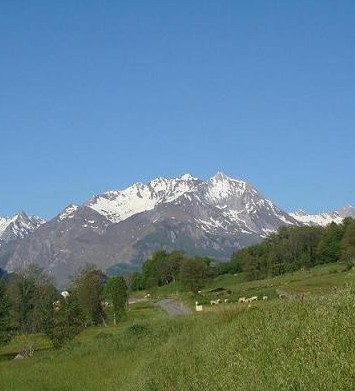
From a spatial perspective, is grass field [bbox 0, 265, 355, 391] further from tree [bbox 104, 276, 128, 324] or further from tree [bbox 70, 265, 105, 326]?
tree [bbox 104, 276, 128, 324]

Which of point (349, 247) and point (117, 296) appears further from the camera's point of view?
point (349, 247)

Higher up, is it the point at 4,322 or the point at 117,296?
the point at 117,296

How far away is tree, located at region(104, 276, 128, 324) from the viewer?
406 feet

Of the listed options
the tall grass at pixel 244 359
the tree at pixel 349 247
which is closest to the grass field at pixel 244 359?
the tall grass at pixel 244 359

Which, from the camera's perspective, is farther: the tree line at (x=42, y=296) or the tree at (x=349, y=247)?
the tree at (x=349, y=247)

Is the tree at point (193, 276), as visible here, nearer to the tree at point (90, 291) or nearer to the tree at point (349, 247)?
the tree at point (349, 247)

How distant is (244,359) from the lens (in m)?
18.2

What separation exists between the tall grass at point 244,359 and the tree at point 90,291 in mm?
76177

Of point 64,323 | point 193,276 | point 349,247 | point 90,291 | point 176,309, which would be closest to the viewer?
point 64,323

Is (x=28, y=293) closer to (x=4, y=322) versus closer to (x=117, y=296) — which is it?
(x=117, y=296)

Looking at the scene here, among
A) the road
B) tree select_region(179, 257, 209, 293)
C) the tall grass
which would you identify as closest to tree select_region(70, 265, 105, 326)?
the road

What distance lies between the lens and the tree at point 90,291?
114562mm

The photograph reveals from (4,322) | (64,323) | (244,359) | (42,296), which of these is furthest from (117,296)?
(244,359)

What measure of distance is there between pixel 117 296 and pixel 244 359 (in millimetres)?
108811
